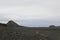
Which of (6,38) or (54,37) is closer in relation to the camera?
(6,38)

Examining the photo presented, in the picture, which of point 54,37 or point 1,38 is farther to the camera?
point 54,37

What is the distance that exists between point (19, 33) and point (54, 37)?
6.68 m

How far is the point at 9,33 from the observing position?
27719 millimetres

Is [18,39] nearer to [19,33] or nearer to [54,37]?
[19,33]

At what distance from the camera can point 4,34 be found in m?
27.6

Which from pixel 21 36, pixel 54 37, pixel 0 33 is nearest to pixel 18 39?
pixel 21 36

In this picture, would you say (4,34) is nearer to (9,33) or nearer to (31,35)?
(9,33)

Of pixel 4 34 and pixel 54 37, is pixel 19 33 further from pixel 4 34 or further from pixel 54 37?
pixel 54 37

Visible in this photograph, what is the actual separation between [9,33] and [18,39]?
6.05ft

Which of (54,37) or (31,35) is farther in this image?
(54,37)

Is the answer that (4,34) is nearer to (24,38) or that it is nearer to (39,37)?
(24,38)

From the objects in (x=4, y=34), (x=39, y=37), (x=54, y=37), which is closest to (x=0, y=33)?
(x=4, y=34)

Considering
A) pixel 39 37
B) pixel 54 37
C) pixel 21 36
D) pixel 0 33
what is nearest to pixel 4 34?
pixel 0 33

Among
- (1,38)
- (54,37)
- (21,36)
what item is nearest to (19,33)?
(21,36)
